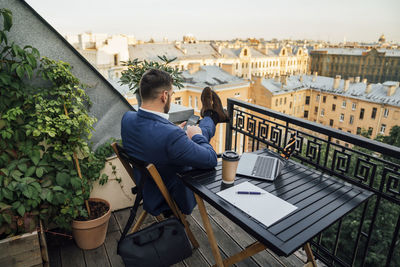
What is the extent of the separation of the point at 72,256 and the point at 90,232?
0.24 meters

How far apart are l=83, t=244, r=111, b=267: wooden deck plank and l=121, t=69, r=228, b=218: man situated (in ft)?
2.15

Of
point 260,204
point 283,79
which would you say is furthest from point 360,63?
point 260,204

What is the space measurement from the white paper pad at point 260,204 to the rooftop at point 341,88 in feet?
106

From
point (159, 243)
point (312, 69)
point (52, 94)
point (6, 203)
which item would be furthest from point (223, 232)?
point (312, 69)

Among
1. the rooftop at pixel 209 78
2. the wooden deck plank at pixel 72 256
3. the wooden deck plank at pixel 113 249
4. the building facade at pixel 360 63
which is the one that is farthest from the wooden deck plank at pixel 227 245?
the building facade at pixel 360 63

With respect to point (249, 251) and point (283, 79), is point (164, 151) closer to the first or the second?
point (249, 251)

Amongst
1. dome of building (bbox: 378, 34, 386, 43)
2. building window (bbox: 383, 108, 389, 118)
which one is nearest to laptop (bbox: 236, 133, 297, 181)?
building window (bbox: 383, 108, 389, 118)

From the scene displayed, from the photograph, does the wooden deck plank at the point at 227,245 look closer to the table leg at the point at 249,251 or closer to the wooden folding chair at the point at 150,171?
Answer: the table leg at the point at 249,251

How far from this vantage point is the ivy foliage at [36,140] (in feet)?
5.64

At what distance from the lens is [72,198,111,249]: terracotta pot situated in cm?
206

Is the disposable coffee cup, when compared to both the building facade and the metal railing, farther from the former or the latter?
the building facade

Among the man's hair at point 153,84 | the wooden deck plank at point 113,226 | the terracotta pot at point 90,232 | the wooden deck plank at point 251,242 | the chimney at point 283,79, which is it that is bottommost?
the chimney at point 283,79

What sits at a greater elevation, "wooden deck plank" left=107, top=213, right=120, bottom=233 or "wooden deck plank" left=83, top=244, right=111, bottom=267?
"wooden deck plank" left=83, top=244, right=111, bottom=267

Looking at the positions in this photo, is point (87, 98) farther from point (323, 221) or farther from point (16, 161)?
point (323, 221)
